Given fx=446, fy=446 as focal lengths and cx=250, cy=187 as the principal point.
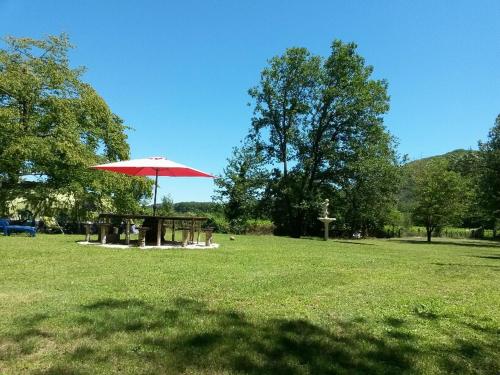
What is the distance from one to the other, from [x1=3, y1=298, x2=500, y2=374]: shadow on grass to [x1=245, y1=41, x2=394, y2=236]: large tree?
26.7m

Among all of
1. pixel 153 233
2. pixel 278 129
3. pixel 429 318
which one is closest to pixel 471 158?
pixel 278 129

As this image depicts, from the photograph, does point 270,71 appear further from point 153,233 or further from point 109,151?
point 153,233

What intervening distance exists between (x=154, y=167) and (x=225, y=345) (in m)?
9.47

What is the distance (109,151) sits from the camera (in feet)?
78.9

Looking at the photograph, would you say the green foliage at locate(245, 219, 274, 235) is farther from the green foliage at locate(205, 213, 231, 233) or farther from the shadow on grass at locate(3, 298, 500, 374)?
the shadow on grass at locate(3, 298, 500, 374)

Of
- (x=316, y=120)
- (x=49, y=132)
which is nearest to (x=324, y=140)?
(x=316, y=120)

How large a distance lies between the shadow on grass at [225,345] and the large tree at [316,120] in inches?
1052

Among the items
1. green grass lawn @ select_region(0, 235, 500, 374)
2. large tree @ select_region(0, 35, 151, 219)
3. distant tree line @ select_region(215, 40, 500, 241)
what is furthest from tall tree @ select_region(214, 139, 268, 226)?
green grass lawn @ select_region(0, 235, 500, 374)

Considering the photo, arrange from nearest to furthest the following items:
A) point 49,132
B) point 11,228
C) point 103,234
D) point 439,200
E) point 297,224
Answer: point 103,234
point 11,228
point 49,132
point 439,200
point 297,224

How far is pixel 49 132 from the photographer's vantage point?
2028 cm

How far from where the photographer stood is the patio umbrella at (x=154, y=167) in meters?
12.7

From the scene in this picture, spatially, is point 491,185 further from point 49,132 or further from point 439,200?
point 49,132

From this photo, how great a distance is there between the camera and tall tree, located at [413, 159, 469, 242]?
104ft

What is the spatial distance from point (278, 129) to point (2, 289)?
94.5ft
